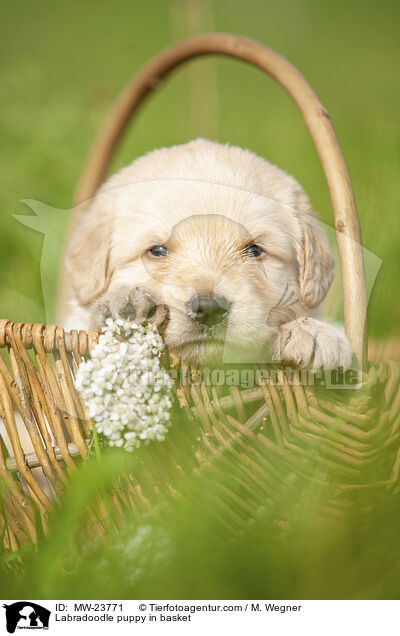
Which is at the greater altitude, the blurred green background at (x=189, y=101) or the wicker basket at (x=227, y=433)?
the blurred green background at (x=189, y=101)

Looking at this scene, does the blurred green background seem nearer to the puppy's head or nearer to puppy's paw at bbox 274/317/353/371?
the puppy's head

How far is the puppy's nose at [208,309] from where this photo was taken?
199 cm

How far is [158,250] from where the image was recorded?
231 centimetres

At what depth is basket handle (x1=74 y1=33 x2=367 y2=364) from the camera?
2.07m

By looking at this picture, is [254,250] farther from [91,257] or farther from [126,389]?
[126,389]

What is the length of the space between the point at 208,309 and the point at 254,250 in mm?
458

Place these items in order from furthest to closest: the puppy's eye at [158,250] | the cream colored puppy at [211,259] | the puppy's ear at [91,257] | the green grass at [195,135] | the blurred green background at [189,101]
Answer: the blurred green background at [189,101] → the puppy's ear at [91,257] → the puppy's eye at [158,250] → the cream colored puppy at [211,259] → the green grass at [195,135]

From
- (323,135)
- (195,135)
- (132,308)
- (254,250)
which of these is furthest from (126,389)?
(195,135)

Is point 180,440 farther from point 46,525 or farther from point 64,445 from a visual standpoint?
point 46,525

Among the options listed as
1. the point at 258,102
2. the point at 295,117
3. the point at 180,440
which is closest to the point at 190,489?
the point at 180,440

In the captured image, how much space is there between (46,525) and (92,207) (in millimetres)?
1420

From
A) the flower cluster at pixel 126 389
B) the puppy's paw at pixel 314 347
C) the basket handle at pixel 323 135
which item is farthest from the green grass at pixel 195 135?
the basket handle at pixel 323 135

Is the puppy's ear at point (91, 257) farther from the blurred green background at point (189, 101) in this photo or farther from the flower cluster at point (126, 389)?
the flower cluster at point (126, 389)
